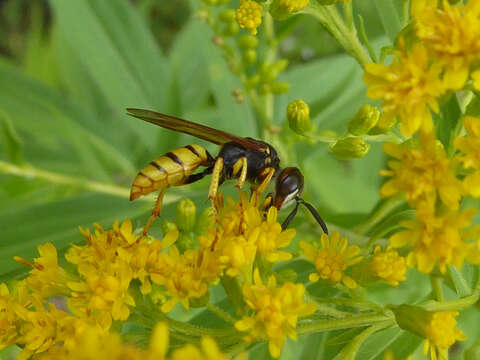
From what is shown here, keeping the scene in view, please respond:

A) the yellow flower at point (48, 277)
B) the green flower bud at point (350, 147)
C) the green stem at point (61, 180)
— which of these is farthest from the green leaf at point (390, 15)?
the green stem at point (61, 180)

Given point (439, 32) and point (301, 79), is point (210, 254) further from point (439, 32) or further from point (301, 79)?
point (301, 79)

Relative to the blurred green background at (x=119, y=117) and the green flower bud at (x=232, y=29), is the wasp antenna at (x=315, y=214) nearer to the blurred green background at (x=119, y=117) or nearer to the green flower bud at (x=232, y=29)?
the blurred green background at (x=119, y=117)

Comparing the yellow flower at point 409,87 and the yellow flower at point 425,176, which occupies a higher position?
the yellow flower at point 409,87

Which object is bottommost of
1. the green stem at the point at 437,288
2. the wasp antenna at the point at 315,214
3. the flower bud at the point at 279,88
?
the green stem at the point at 437,288

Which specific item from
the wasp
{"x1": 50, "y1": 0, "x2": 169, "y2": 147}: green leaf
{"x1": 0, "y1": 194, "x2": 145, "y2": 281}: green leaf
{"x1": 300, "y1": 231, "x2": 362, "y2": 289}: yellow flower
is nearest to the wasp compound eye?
the wasp

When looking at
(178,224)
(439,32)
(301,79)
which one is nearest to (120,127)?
(301,79)

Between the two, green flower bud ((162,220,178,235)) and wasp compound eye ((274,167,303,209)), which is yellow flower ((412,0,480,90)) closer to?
wasp compound eye ((274,167,303,209))

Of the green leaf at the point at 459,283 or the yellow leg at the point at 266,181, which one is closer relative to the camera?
the green leaf at the point at 459,283
